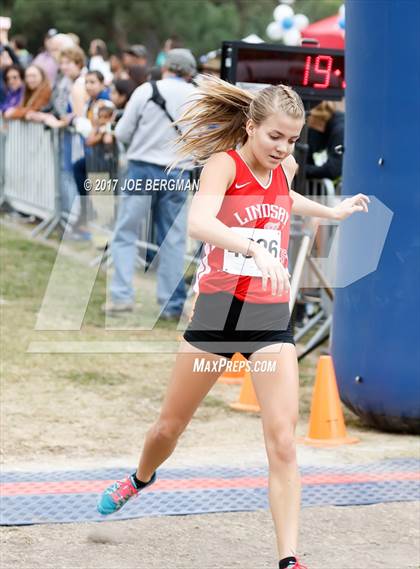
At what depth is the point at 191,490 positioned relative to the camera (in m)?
5.45

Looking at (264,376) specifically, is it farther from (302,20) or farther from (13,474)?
(302,20)

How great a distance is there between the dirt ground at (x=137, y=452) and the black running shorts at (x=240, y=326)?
2.91 feet

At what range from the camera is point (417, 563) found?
15.0ft

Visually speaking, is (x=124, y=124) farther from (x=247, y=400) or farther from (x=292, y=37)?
(x=292, y=37)

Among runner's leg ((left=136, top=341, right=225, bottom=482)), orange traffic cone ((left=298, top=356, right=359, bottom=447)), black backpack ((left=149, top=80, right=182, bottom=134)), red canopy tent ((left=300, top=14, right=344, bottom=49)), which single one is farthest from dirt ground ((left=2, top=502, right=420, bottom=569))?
red canopy tent ((left=300, top=14, right=344, bottom=49))

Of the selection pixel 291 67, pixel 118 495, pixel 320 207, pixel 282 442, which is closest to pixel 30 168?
pixel 291 67

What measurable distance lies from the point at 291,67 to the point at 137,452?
9.53 feet

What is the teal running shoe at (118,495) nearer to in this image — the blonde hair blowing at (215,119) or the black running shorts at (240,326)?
the black running shorts at (240,326)

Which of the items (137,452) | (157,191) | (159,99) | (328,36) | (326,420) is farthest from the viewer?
(328,36)

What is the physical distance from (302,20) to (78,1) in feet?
95.8

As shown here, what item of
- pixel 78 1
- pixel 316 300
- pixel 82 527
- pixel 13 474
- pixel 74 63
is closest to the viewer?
pixel 82 527

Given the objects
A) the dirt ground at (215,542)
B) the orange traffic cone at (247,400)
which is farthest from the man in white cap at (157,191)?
the dirt ground at (215,542)

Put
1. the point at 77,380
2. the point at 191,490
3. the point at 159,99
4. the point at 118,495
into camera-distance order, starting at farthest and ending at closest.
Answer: the point at 159,99
the point at 77,380
the point at 191,490
the point at 118,495

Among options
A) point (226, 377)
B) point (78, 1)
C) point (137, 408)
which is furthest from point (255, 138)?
point (78, 1)
